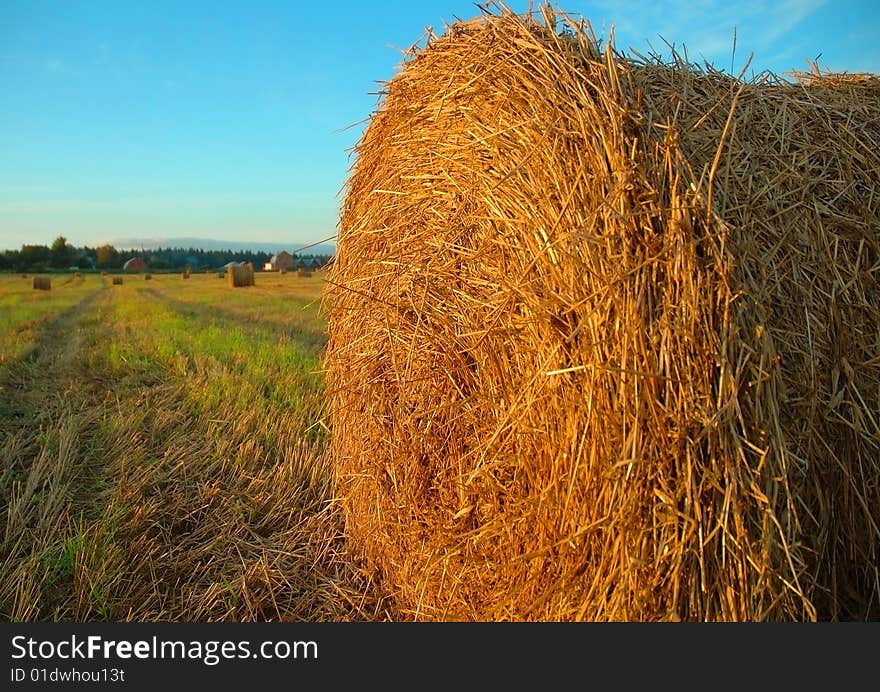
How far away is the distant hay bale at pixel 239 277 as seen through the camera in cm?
2327

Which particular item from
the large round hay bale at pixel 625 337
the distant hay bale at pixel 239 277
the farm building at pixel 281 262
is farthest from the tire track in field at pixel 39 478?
the farm building at pixel 281 262

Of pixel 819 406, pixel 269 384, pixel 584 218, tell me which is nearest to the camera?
pixel 584 218

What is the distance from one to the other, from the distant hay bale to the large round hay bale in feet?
71.3

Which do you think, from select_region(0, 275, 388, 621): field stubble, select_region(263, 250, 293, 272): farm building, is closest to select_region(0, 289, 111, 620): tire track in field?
select_region(0, 275, 388, 621): field stubble

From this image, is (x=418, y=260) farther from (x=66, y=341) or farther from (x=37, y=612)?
(x=66, y=341)

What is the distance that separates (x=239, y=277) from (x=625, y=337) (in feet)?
76.5

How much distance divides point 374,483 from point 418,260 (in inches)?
42.8

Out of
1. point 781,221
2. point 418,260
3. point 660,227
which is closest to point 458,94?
point 418,260

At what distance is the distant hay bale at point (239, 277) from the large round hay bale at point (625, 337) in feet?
71.3

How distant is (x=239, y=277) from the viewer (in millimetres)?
23516

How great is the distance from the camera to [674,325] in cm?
168

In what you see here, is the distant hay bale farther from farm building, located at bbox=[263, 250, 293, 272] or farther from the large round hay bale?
the large round hay bale

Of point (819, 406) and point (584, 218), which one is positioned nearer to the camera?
point (584, 218)

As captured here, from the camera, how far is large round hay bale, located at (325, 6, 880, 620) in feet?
5.53
